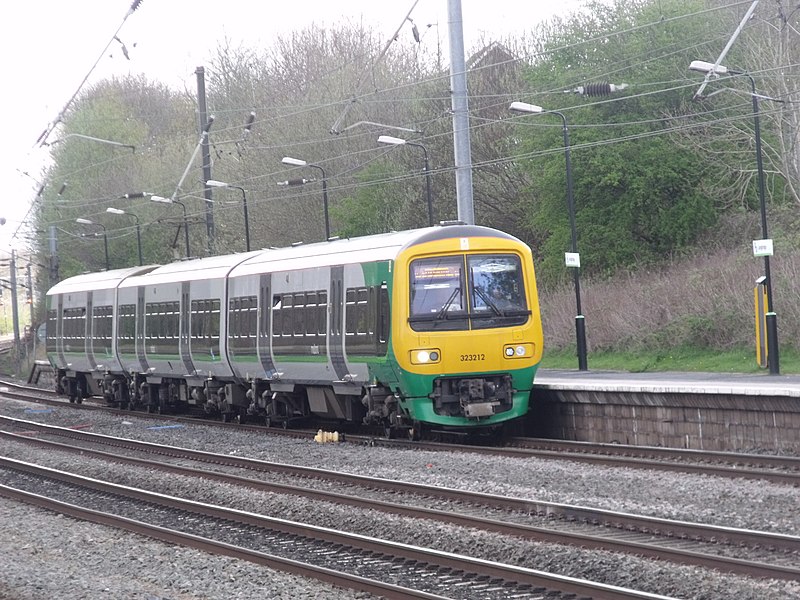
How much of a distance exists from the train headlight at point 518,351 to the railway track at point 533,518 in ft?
12.5

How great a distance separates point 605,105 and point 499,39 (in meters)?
13.5

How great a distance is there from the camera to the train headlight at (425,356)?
19172 millimetres

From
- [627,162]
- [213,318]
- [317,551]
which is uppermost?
[627,162]

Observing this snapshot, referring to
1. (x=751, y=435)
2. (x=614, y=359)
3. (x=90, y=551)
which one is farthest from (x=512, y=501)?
(x=614, y=359)

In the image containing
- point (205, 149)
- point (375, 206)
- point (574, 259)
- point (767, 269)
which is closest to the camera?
point (767, 269)

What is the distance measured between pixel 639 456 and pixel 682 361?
1451cm

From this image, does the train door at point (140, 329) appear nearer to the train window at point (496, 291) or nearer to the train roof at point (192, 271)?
the train roof at point (192, 271)

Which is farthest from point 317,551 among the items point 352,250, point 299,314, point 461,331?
point 299,314

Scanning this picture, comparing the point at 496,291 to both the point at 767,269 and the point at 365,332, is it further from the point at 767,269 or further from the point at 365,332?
the point at 767,269

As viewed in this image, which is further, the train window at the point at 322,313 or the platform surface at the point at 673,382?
the train window at the point at 322,313

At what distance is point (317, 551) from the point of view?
12156 mm

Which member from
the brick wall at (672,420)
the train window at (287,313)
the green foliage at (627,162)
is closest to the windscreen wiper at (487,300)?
the brick wall at (672,420)

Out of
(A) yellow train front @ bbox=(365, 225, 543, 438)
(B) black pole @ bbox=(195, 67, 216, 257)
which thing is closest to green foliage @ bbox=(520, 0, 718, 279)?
(B) black pole @ bbox=(195, 67, 216, 257)

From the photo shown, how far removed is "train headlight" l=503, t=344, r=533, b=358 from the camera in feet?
64.4
